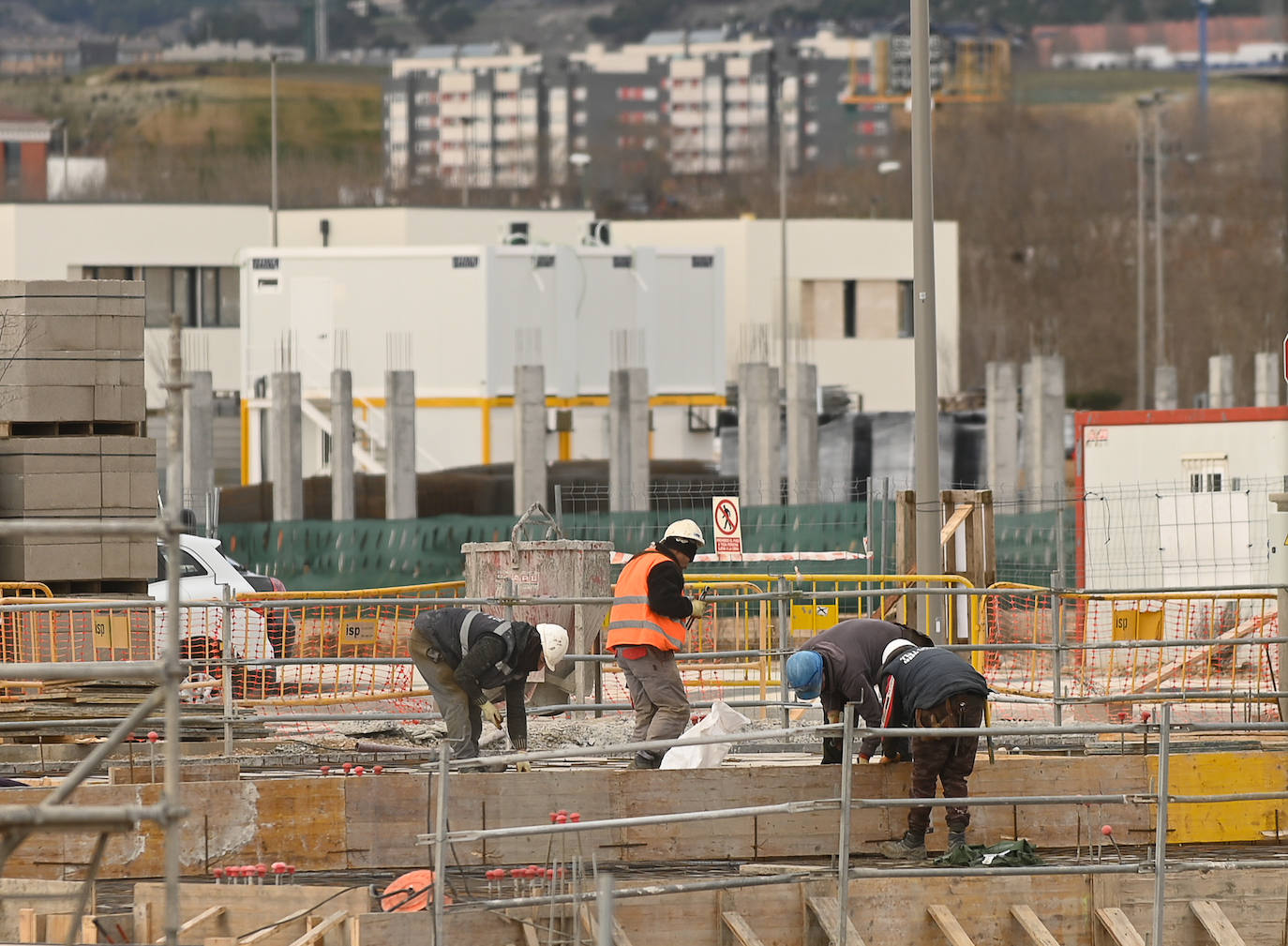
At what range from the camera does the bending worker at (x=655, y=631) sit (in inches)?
523

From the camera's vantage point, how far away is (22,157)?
83.4 metres

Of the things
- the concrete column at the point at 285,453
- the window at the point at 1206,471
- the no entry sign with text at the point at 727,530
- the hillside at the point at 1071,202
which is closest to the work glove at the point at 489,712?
the no entry sign with text at the point at 727,530

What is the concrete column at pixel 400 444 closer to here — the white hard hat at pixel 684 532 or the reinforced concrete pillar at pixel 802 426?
the reinforced concrete pillar at pixel 802 426

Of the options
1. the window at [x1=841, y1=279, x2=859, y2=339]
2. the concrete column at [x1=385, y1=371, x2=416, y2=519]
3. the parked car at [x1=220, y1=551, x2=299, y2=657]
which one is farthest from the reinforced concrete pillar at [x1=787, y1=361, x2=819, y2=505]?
the window at [x1=841, y1=279, x2=859, y2=339]

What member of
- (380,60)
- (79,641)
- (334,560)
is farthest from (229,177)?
(79,641)

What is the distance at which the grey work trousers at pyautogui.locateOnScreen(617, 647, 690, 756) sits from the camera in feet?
44.1

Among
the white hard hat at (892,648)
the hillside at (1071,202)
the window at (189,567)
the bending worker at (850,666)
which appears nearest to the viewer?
the bending worker at (850,666)

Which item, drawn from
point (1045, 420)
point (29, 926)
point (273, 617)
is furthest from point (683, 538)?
point (1045, 420)

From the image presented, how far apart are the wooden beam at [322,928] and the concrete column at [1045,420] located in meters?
23.5

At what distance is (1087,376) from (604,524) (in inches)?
2280

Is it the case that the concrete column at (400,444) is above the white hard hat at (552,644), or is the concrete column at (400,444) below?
above

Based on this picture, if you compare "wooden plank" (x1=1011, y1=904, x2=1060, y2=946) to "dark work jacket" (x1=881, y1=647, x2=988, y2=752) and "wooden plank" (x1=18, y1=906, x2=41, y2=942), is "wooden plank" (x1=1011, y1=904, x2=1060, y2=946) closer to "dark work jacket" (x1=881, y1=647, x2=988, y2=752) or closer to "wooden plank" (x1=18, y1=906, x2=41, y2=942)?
"dark work jacket" (x1=881, y1=647, x2=988, y2=752)

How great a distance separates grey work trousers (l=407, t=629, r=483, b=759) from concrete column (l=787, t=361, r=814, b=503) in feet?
58.8

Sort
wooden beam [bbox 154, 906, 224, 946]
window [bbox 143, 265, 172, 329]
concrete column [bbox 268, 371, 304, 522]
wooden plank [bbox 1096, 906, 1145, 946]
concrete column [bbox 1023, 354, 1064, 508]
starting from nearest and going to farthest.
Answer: wooden beam [bbox 154, 906, 224, 946] < wooden plank [bbox 1096, 906, 1145, 946] < concrete column [bbox 268, 371, 304, 522] < concrete column [bbox 1023, 354, 1064, 508] < window [bbox 143, 265, 172, 329]
